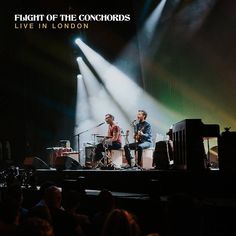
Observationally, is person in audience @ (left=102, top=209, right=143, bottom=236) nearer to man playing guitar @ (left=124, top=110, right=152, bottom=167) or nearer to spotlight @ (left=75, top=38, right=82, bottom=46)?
man playing guitar @ (left=124, top=110, right=152, bottom=167)

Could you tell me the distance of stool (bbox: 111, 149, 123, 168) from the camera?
404 inches

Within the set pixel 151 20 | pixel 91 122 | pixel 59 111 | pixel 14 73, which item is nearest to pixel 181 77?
pixel 151 20

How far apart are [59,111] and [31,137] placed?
1312mm

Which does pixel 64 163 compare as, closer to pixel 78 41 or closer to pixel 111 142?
pixel 111 142

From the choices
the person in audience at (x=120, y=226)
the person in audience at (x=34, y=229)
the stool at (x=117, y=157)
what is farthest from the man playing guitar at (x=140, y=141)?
the person in audience at (x=34, y=229)

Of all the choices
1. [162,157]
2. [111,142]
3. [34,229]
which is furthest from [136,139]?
[34,229]

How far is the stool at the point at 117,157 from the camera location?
1026 cm

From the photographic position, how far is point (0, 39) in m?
13.7

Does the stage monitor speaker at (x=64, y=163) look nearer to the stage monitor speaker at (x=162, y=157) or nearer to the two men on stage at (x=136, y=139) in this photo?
the two men on stage at (x=136, y=139)

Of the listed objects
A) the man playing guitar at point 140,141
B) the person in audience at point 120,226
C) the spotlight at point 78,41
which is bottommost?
the person in audience at point 120,226

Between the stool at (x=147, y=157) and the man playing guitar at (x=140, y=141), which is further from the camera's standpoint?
the stool at (x=147, y=157)

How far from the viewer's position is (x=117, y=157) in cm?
1034

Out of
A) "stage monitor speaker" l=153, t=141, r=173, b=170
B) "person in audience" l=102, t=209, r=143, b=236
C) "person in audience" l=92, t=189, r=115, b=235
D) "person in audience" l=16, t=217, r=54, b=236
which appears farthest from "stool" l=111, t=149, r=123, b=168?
"person in audience" l=16, t=217, r=54, b=236

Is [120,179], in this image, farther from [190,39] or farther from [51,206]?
[190,39]
